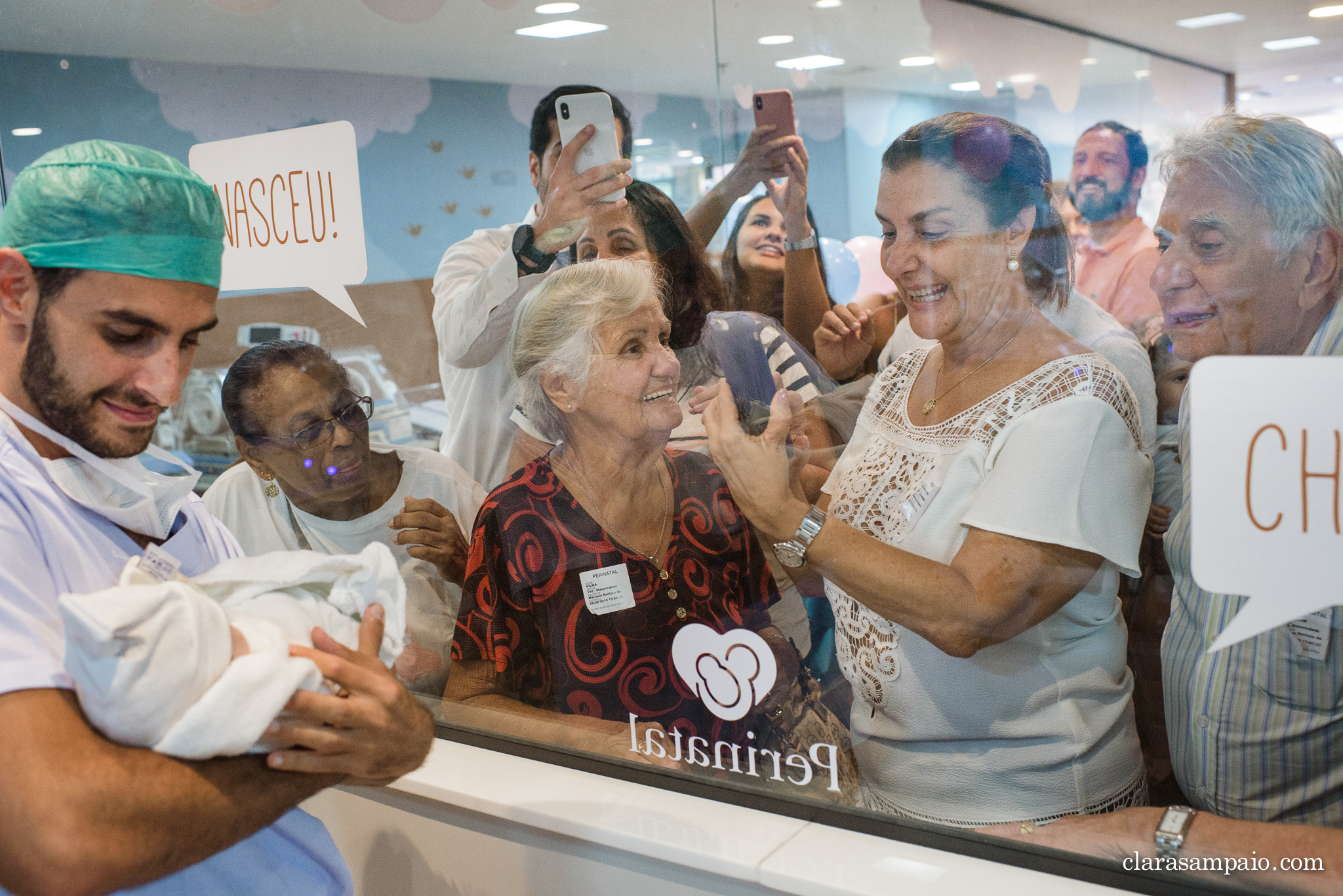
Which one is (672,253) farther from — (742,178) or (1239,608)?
(1239,608)

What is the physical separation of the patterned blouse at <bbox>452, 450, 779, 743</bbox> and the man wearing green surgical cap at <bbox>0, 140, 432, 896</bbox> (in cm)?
55

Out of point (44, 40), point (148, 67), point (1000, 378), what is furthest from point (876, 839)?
point (44, 40)

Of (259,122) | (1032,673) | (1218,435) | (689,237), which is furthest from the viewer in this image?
(259,122)

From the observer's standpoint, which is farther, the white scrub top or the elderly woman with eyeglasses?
the elderly woman with eyeglasses

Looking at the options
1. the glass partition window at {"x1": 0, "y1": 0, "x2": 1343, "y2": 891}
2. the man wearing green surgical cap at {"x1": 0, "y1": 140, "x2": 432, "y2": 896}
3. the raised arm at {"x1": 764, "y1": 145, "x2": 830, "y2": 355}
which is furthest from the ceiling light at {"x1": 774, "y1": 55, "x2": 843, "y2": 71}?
the man wearing green surgical cap at {"x1": 0, "y1": 140, "x2": 432, "y2": 896}

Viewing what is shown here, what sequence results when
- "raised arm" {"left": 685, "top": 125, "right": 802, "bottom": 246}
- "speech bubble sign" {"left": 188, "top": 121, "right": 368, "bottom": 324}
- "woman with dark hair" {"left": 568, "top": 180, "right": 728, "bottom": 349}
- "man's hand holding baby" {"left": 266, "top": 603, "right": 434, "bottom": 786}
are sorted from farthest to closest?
"speech bubble sign" {"left": 188, "top": 121, "right": 368, "bottom": 324} → "woman with dark hair" {"left": 568, "top": 180, "right": 728, "bottom": 349} → "raised arm" {"left": 685, "top": 125, "right": 802, "bottom": 246} → "man's hand holding baby" {"left": 266, "top": 603, "right": 434, "bottom": 786}

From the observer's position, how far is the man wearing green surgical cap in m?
0.92

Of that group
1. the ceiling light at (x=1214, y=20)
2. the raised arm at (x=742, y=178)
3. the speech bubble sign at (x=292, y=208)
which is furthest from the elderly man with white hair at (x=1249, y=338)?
the speech bubble sign at (x=292, y=208)

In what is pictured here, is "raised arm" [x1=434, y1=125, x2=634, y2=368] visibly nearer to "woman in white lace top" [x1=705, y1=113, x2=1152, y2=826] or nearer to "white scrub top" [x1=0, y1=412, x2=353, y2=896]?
"woman in white lace top" [x1=705, y1=113, x2=1152, y2=826]

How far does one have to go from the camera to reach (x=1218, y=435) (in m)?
1.11

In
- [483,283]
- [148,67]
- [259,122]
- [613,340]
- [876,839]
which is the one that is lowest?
[876,839]

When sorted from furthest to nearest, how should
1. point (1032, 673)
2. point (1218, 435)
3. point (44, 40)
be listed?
point (44, 40), point (1032, 673), point (1218, 435)

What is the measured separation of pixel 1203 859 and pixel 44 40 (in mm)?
2867

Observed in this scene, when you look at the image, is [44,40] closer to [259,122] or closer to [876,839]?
[259,122]
